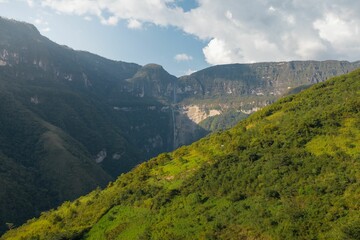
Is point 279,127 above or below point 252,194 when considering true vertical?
above

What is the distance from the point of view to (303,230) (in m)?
60.3

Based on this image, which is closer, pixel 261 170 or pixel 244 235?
pixel 244 235

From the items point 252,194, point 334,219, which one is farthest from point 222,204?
point 334,219

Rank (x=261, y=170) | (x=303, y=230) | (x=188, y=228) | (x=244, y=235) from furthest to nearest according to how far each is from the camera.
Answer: (x=261, y=170) < (x=188, y=228) < (x=244, y=235) < (x=303, y=230)

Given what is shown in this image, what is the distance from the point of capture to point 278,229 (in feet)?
204

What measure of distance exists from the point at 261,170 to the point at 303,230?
21571 mm

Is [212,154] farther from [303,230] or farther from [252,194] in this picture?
[303,230]

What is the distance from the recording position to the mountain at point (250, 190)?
6406 centimetres

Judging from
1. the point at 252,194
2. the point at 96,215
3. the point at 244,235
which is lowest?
the point at 96,215

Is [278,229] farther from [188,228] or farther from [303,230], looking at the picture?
[188,228]

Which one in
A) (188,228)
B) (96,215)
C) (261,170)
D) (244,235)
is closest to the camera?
(244,235)

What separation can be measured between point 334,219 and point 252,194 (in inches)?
685

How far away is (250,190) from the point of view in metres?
75.9

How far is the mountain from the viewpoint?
2522 inches
